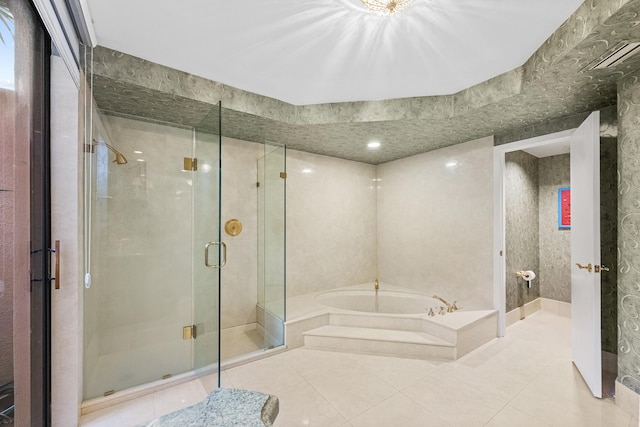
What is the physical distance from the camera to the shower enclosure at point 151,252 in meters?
2.00

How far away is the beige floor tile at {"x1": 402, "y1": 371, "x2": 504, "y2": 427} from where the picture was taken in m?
1.74

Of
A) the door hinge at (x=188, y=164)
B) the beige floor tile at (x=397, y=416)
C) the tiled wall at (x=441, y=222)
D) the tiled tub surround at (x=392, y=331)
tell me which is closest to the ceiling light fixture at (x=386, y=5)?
the door hinge at (x=188, y=164)

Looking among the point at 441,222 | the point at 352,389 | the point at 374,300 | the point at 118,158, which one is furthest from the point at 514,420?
the point at 118,158

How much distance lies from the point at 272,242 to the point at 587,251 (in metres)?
2.81

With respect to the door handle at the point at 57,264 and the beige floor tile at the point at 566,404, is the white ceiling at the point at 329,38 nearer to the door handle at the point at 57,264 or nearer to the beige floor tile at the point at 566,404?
the door handle at the point at 57,264

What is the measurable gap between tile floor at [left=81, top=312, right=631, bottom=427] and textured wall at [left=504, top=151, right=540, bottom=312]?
0.89 m

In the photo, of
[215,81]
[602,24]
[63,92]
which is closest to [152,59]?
[215,81]

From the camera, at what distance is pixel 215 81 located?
2.22 m

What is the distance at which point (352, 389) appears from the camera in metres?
2.04

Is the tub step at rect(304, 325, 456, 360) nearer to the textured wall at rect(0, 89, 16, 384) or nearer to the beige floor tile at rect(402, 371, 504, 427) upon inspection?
the beige floor tile at rect(402, 371, 504, 427)

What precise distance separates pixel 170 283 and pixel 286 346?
1.27 meters

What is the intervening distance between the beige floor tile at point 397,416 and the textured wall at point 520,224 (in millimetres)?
2175

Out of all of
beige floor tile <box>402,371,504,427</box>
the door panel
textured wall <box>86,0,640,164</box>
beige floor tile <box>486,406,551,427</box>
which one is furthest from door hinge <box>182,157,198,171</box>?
the door panel

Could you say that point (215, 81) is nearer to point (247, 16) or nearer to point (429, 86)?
point (247, 16)
